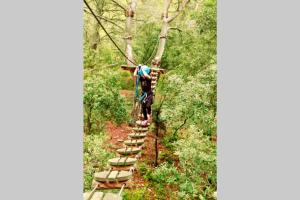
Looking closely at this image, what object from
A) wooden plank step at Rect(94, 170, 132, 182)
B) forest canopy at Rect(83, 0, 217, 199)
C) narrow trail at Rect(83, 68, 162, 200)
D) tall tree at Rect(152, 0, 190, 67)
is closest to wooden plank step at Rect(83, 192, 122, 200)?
narrow trail at Rect(83, 68, 162, 200)

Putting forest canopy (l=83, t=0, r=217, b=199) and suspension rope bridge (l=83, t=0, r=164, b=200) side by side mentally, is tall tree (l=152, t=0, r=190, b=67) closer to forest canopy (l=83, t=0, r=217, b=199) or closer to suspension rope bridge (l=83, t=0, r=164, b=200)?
forest canopy (l=83, t=0, r=217, b=199)

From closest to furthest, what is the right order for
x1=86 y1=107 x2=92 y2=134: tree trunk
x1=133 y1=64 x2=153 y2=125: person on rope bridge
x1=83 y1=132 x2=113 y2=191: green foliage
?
1. x1=83 y1=132 x2=113 y2=191: green foliage
2. x1=133 y1=64 x2=153 y2=125: person on rope bridge
3. x1=86 y1=107 x2=92 y2=134: tree trunk

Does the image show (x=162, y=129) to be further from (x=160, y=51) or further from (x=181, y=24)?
(x=181, y=24)

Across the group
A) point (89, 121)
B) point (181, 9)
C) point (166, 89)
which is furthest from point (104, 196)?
point (181, 9)

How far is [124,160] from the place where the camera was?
16.0 ft

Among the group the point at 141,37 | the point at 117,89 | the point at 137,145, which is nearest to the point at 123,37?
the point at 141,37

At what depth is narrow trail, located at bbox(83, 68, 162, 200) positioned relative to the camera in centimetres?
430

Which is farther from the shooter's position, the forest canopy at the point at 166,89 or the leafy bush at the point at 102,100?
the leafy bush at the point at 102,100

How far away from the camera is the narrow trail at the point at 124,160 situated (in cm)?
430

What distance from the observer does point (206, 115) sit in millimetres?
6246

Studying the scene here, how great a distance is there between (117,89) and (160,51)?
1734 mm

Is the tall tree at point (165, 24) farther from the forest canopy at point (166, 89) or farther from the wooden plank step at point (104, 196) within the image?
the wooden plank step at point (104, 196)

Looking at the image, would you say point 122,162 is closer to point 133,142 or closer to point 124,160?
point 124,160

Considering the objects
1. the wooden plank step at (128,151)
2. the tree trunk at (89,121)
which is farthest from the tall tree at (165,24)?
the wooden plank step at (128,151)
